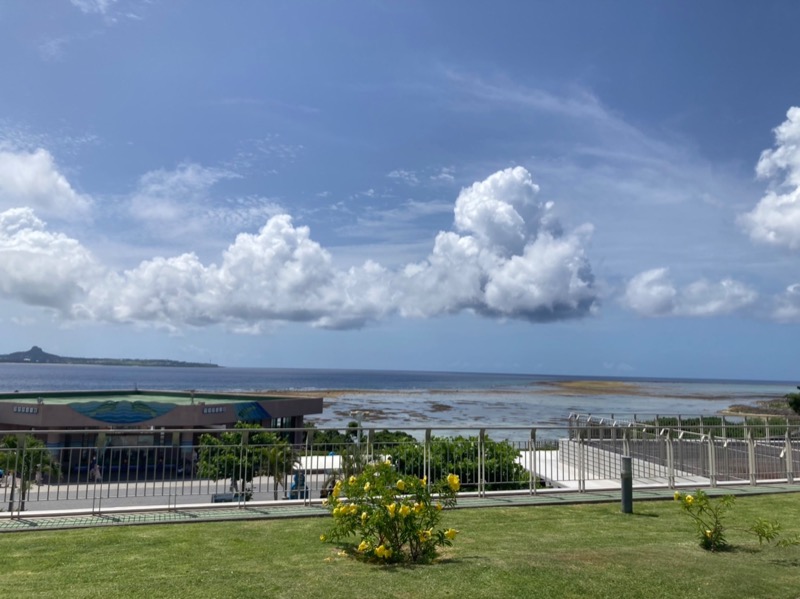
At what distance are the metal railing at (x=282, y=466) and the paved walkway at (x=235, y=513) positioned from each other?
0.59 ft

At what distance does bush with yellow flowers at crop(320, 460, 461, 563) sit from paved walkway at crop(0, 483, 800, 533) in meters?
3.29

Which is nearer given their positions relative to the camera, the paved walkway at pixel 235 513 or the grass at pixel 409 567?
the grass at pixel 409 567

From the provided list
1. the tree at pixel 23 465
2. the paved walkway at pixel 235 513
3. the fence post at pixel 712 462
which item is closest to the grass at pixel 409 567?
the paved walkway at pixel 235 513

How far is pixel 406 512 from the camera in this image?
6.18 m

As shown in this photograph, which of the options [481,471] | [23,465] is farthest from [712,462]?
[23,465]

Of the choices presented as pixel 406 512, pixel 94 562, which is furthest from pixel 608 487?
pixel 94 562

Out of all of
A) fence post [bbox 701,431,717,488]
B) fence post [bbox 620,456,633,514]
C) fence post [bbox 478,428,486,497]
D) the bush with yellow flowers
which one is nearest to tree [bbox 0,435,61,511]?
the bush with yellow flowers

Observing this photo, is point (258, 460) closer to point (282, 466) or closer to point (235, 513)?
point (282, 466)

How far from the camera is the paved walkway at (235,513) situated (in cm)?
894

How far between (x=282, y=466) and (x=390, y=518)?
230 inches

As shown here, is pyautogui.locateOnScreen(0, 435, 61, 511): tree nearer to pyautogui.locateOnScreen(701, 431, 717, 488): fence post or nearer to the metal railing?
the metal railing

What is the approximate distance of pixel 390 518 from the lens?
20.5ft

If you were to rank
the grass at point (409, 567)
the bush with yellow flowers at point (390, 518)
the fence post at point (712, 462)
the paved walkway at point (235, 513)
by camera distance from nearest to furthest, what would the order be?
the grass at point (409, 567) → the bush with yellow flowers at point (390, 518) → the paved walkway at point (235, 513) → the fence post at point (712, 462)

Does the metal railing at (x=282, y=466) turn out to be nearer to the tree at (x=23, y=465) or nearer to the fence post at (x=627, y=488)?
the tree at (x=23, y=465)
